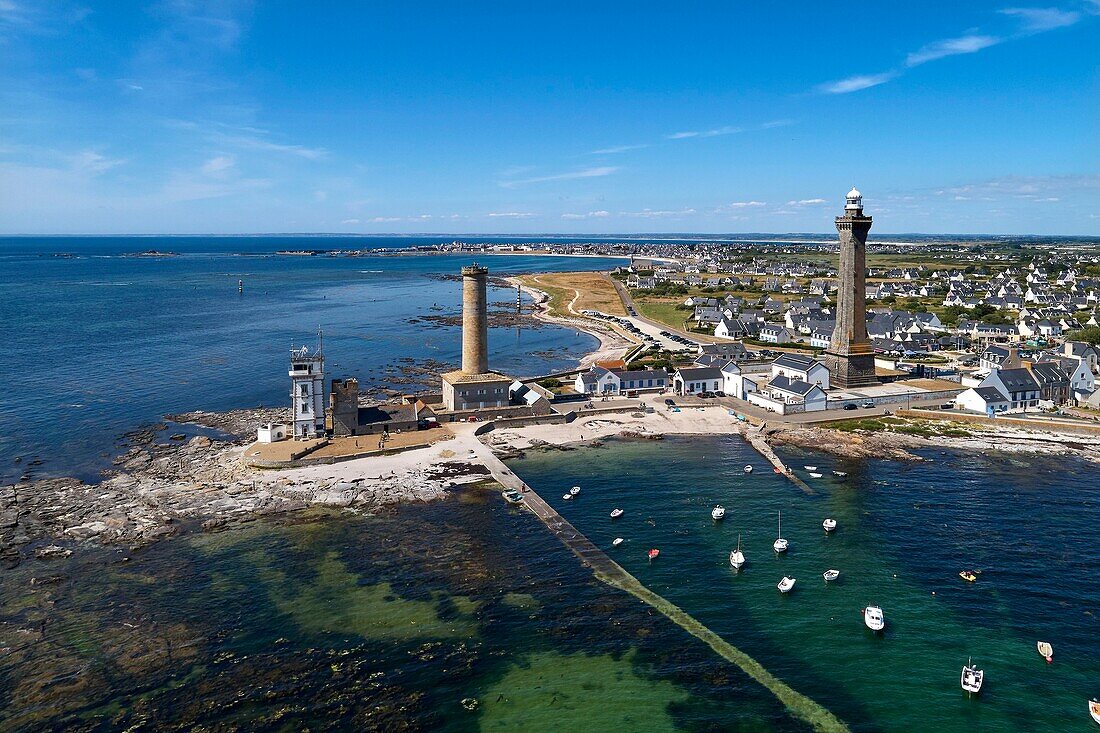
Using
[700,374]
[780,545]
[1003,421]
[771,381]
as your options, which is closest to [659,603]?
[780,545]

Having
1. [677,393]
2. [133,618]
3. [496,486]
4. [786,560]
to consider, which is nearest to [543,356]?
[677,393]

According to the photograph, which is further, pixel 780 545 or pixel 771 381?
pixel 771 381

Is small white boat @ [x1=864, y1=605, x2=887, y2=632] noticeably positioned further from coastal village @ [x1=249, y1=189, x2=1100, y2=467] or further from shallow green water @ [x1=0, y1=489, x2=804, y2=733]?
coastal village @ [x1=249, y1=189, x2=1100, y2=467]

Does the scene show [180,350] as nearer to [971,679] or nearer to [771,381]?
[771,381]

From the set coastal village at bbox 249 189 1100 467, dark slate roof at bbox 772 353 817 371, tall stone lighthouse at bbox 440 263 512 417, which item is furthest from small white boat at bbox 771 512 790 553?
dark slate roof at bbox 772 353 817 371

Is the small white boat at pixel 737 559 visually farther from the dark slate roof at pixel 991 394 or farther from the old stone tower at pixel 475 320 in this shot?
the dark slate roof at pixel 991 394

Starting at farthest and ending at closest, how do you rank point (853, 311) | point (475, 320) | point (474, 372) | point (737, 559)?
point (853, 311) → point (474, 372) → point (475, 320) → point (737, 559)

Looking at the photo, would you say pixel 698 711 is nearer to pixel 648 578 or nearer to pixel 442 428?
pixel 648 578
